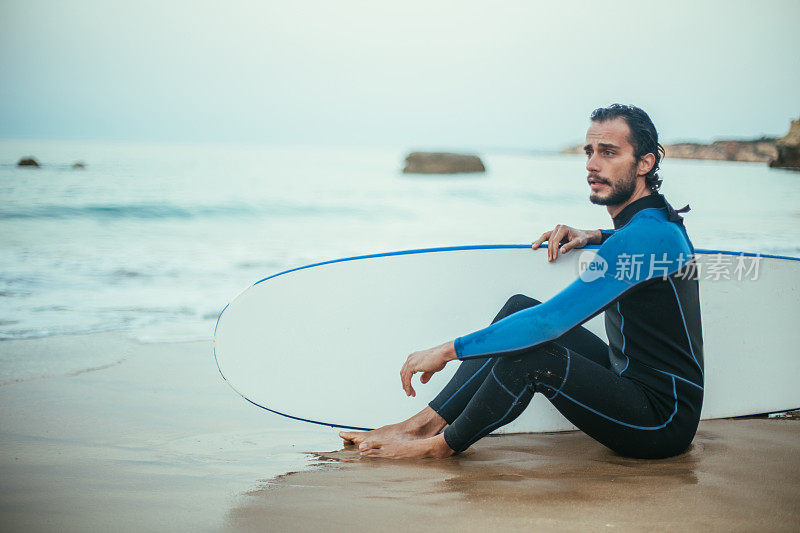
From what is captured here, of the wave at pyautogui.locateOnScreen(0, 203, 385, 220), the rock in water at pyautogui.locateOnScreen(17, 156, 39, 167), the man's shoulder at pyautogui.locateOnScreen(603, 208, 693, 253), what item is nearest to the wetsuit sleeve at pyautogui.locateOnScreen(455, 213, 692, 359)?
the man's shoulder at pyautogui.locateOnScreen(603, 208, 693, 253)

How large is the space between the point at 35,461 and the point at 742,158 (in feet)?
A: 54.1

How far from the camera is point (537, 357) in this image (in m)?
1.30

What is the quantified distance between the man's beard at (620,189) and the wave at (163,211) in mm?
8643

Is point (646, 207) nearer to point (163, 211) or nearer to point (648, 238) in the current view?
point (648, 238)

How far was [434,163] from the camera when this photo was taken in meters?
19.1

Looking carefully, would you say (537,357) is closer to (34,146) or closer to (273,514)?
(273,514)

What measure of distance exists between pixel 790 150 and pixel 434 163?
29.9 ft

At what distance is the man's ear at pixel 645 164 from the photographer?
145 centimetres

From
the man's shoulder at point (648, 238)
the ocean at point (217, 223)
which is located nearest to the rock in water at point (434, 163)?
the ocean at point (217, 223)

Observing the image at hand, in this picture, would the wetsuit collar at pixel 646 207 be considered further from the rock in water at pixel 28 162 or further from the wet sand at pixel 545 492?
the rock in water at pixel 28 162

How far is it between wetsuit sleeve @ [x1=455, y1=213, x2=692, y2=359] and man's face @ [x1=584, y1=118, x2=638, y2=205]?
0.20 m

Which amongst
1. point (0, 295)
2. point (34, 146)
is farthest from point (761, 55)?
point (34, 146)

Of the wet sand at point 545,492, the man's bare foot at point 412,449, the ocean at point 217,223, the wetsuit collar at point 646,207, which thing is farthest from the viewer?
the ocean at point 217,223

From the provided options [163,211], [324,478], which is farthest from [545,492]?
[163,211]
